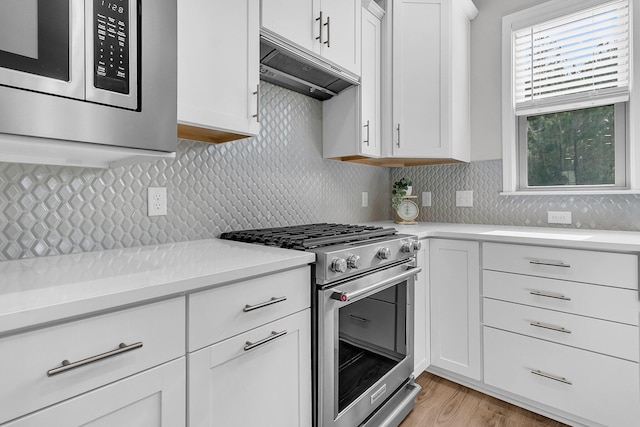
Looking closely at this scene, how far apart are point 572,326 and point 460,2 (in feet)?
7.21

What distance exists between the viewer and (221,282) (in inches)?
37.7

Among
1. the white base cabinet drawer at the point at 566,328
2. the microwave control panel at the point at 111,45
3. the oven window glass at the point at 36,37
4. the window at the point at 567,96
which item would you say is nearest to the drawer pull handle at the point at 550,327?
the white base cabinet drawer at the point at 566,328

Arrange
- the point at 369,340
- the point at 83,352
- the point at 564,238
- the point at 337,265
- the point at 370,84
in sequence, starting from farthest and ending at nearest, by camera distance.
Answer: the point at 370,84 → the point at 564,238 → the point at 369,340 → the point at 337,265 → the point at 83,352

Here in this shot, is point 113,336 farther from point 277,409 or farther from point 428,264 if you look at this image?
point 428,264

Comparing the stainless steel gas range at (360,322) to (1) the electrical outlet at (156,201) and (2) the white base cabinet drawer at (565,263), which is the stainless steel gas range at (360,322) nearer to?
(1) the electrical outlet at (156,201)

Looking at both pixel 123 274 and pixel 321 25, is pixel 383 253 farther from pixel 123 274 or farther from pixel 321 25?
pixel 321 25

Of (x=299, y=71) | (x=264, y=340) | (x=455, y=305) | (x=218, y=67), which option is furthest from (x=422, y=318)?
(x=218, y=67)

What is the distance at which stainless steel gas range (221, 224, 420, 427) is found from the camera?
128cm

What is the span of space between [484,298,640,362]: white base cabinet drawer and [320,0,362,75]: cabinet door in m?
1.60

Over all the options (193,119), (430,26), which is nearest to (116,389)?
(193,119)

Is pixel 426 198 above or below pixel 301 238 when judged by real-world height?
above

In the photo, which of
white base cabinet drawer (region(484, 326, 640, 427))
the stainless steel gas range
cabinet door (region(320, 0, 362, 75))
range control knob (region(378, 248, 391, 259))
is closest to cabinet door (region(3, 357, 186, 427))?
the stainless steel gas range

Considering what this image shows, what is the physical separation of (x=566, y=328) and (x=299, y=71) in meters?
1.91

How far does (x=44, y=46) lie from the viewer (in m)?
0.78
